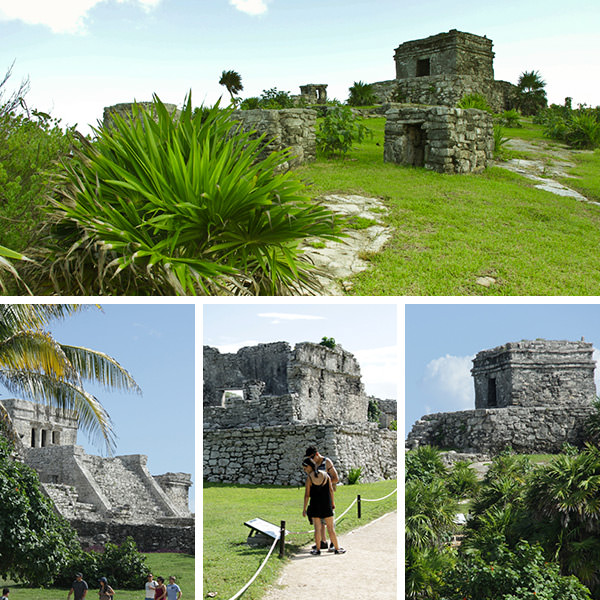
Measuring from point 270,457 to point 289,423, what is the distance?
6.87ft

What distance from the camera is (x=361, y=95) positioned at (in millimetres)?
28047

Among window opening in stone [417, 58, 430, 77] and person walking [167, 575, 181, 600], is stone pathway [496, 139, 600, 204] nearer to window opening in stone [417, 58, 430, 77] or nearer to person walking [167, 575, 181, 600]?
person walking [167, 575, 181, 600]

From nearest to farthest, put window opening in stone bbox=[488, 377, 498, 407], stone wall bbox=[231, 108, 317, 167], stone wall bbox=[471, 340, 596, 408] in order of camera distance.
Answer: stone wall bbox=[471, 340, 596, 408]
window opening in stone bbox=[488, 377, 498, 407]
stone wall bbox=[231, 108, 317, 167]

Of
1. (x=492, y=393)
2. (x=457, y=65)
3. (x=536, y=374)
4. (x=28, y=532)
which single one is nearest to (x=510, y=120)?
(x=457, y=65)

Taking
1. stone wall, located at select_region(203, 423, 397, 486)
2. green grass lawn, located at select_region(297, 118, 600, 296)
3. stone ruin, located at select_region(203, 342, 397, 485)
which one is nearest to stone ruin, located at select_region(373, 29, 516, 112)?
green grass lawn, located at select_region(297, 118, 600, 296)

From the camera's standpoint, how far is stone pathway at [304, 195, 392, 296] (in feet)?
23.8

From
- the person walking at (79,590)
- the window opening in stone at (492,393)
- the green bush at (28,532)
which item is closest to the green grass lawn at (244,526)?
the person walking at (79,590)

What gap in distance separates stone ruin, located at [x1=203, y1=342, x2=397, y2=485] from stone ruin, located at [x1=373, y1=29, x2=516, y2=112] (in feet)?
61.9

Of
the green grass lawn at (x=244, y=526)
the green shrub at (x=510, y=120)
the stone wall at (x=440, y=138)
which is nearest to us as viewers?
the green grass lawn at (x=244, y=526)

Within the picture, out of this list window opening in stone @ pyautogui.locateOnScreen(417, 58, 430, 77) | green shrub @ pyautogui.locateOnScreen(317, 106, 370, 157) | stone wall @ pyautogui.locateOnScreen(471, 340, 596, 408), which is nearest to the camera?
stone wall @ pyautogui.locateOnScreen(471, 340, 596, 408)

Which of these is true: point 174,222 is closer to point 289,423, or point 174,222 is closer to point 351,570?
point 351,570

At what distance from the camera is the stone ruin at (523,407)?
5207mm

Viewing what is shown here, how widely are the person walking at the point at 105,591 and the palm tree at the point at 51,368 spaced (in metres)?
0.81

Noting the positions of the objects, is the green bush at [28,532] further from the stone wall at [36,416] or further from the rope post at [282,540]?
the rope post at [282,540]
